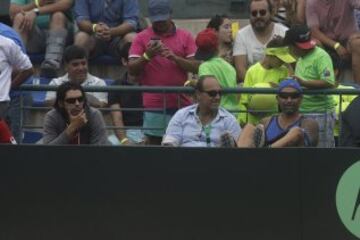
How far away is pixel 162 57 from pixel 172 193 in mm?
2053

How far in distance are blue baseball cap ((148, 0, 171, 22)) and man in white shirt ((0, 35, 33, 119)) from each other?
1486mm

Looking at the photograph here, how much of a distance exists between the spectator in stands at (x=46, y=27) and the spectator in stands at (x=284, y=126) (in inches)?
111

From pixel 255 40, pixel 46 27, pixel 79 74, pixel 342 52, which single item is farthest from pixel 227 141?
pixel 46 27

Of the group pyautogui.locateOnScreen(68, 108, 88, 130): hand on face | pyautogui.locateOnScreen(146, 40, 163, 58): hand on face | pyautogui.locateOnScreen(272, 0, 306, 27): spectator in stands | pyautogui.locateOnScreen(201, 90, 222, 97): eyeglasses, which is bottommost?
pyautogui.locateOnScreen(68, 108, 88, 130): hand on face

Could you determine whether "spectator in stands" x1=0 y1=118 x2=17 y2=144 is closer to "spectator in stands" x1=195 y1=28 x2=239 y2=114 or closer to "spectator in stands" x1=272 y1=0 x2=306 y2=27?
"spectator in stands" x1=195 y1=28 x2=239 y2=114

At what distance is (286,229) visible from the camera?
27.0 ft

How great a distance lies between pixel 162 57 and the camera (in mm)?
9961

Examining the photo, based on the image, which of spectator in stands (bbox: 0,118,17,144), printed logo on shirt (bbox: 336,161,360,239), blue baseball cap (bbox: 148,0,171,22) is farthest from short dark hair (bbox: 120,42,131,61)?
printed logo on shirt (bbox: 336,161,360,239)

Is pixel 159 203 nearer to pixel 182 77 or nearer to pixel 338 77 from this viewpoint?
pixel 182 77

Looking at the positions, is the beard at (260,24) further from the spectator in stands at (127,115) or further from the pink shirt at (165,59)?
the spectator in stands at (127,115)

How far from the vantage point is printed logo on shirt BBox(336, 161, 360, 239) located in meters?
8.16

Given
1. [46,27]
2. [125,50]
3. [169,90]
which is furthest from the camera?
[46,27]

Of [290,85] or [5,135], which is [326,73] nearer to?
[290,85]

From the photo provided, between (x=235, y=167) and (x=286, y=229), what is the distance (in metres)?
0.63
